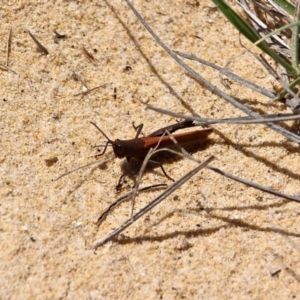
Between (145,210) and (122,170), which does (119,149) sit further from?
(145,210)

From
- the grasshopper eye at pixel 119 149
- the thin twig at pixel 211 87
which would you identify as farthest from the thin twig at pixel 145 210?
the thin twig at pixel 211 87

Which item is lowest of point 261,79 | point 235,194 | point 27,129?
point 27,129

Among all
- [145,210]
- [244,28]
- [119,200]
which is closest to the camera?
[145,210]

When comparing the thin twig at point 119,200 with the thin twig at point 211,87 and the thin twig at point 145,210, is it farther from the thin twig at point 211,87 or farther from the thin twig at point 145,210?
the thin twig at point 211,87

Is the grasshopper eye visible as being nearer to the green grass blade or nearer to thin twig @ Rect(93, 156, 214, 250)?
thin twig @ Rect(93, 156, 214, 250)

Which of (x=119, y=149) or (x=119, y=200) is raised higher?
(x=119, y=149)

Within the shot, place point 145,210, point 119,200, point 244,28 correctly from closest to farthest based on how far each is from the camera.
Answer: point 145,210 → point 119,200 → point 244,28

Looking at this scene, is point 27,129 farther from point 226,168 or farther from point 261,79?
point 261,79

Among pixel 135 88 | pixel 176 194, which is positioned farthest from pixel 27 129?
pixel 176 194

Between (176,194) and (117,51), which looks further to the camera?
(117,51)

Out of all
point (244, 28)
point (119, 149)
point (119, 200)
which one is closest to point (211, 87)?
point (244, 28)
